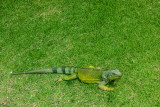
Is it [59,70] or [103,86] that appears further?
[59,70]

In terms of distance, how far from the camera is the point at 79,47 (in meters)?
4.81

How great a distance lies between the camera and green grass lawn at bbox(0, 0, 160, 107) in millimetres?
4098

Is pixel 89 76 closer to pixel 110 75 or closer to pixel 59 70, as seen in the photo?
pixel 110 75

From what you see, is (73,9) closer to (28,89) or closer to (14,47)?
(14,47)

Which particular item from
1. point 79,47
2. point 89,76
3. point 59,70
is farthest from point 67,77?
point 79,47

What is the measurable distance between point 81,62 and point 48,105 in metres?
1.24

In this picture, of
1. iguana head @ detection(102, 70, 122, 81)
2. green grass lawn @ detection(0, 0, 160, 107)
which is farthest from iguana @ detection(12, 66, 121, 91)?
green grass lawn @ detection(0, 0, 160, 107)

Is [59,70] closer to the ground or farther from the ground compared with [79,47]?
closer to the ground

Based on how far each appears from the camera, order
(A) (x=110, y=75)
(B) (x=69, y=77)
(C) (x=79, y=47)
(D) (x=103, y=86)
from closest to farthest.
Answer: (A) (x=110, y=75) → (D) (x=103, y=86) → (B) (x=69, y=77) → (C) (x=79, y=47)

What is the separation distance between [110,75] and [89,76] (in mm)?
481

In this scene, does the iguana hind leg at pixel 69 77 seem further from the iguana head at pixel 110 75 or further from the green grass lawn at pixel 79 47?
the iguana head at pixel 110 75

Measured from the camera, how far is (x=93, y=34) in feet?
16.6

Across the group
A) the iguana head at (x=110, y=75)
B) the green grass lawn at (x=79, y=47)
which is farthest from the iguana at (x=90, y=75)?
the green grass lawn at (x=79, y=47)

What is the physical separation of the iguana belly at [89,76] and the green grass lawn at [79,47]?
0.13 metres
